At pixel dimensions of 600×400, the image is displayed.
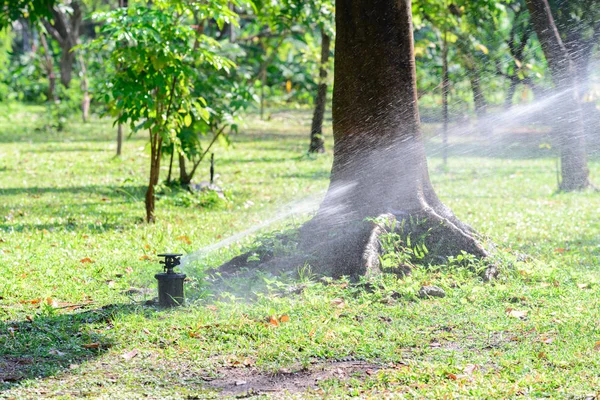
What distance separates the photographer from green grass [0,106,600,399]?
4.10m

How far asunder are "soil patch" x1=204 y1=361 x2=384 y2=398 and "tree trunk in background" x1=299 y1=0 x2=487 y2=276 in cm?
187

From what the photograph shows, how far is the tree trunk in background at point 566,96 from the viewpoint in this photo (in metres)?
9.79

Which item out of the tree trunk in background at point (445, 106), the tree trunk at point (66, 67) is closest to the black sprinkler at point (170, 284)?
the tree trunk in background at point (445, 106)

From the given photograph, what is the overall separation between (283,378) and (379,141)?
2.63 meters

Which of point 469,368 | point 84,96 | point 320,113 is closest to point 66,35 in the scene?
point 84,96

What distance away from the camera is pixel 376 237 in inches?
236

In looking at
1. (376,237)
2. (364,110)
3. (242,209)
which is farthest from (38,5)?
(376,237)

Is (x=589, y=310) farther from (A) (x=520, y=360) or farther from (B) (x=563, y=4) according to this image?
(B) (x=563, y=4)

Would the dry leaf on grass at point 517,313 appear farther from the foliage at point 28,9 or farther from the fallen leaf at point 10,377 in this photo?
the foliage at point 28,9

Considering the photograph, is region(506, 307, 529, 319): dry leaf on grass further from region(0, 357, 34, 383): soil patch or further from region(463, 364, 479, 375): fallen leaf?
region(0, 357, 34, 383): soil patch

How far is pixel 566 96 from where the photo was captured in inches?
476

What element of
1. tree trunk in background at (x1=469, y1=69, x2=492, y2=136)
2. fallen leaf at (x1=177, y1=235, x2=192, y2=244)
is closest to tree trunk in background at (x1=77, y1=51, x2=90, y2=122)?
tree trunk in background at (x1=469, y1=69, x2=492, y2=136)

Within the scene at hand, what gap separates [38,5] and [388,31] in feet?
17.6

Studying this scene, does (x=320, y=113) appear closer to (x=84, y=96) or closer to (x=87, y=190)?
(x=87, y=190)
